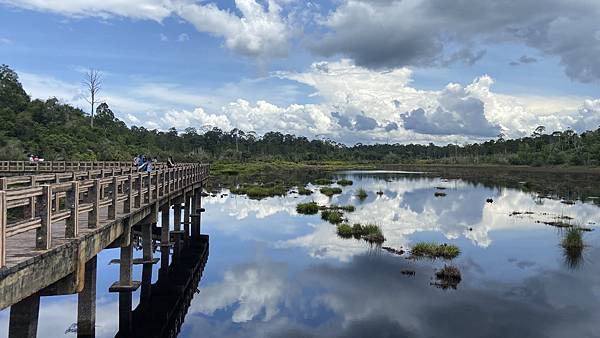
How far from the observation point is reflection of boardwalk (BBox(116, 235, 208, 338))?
15148 millimetres

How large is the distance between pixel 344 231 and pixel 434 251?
6.74 metres

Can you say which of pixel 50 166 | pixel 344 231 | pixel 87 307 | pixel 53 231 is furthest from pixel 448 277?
pixel 50 166

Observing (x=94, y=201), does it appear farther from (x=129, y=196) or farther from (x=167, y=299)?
(x=167, y=299)

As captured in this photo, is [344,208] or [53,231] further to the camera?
[344,208]

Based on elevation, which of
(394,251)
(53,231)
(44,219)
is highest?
(44,219)

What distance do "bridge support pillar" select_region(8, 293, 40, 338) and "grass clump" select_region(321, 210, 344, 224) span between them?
24.9 m

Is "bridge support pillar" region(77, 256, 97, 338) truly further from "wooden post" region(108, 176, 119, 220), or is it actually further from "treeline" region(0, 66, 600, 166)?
"treeline" region(0, 66, 600, 166)

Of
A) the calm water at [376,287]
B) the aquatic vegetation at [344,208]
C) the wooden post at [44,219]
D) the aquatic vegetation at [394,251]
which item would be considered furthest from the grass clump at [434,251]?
the wooden post at [44,219]

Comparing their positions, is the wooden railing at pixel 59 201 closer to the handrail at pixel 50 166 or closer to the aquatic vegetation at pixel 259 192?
the handrail at pixel 50 166

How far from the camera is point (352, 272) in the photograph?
2119cm

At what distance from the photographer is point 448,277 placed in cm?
2019

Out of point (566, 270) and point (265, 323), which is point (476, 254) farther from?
point (265, 323)

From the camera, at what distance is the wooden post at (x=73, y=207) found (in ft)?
32.7

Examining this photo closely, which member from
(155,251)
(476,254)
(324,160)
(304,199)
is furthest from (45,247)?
(324,160)
